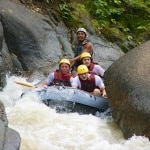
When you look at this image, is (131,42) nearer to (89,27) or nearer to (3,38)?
(89,27)

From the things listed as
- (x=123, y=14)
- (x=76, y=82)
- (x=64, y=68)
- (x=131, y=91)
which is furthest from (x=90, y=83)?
(x=123, y=14)

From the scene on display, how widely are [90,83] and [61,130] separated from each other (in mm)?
1958

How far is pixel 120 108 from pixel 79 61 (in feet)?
10.4

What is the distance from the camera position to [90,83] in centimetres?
886

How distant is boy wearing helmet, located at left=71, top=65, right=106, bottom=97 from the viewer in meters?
8.77

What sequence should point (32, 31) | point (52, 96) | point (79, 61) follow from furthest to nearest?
1. point (32, 31)
2. point (79, 61)
3. point (52, 96)

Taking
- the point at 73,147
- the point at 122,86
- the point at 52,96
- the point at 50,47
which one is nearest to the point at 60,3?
the point at 50,47

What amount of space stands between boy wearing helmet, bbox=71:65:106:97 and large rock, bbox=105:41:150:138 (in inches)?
31.9

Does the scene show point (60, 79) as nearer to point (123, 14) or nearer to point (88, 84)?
point (88, 84)

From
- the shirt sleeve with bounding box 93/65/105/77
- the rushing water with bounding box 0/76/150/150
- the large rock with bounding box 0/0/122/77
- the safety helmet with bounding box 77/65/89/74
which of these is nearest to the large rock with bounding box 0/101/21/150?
the rushing water with bounding box 0/76/150/150

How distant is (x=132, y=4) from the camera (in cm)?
1455

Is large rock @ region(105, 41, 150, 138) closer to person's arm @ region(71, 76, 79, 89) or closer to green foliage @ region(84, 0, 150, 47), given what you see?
person's arm @ region(71, 76, 79, 89)

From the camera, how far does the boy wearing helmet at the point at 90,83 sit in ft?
28.8

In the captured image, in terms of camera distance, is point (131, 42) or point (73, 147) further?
point (131, 42)
